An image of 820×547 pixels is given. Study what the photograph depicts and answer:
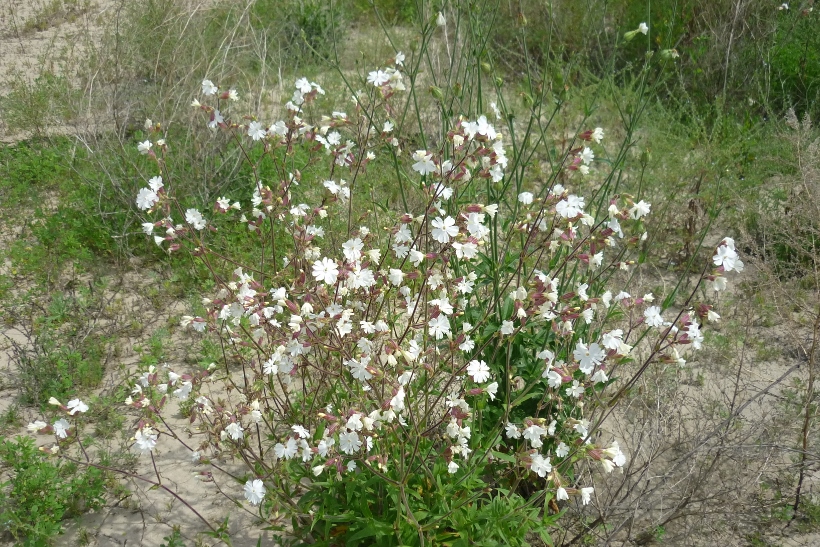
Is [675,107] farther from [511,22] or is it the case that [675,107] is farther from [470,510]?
[470,510]

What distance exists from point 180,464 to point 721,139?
15.2 ft

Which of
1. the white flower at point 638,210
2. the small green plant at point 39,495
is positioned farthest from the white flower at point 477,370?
the small green plant at point 39,495

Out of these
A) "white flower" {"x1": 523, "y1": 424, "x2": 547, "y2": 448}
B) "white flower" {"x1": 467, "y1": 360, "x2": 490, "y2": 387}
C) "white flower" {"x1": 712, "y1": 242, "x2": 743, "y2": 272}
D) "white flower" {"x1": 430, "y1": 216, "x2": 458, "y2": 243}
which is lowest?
"white flower" {"x1": 523, "y1": 424, "x2": 547, "y2": 448}

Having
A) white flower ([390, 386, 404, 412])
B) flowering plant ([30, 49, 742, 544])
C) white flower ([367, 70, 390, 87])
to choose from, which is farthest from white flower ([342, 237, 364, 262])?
white flower ([367, 70, 390, 87])

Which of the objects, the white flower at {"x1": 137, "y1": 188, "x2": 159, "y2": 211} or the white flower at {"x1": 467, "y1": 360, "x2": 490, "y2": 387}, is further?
the white flower at {"x1": 137, "y1": 188, "x2": 159, "y2": 211}

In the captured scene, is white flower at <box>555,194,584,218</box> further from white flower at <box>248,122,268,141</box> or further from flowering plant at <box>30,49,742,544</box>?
white flower at <box>248,122,268,141</box>

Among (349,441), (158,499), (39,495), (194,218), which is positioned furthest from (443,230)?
(39,495)

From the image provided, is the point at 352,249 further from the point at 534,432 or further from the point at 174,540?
the point at 174,540

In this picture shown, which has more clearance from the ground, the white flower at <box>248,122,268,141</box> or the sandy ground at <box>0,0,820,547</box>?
the white flower at <box>248,122,268,141</box>

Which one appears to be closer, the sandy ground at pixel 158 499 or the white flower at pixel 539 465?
the white flower at pixel 539 465

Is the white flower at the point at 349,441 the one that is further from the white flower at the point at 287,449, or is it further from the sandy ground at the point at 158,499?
the sandy ground at the point at 158,499

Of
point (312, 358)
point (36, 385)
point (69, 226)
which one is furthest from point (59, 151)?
point (312, 358)

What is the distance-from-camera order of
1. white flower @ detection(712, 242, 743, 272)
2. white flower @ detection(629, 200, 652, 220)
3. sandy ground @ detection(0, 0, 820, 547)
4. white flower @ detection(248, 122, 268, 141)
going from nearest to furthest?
1. white flower @ detection(712, 242, 743, 272)
2. white flower @ detection(629, 200, 652, 220)
3. white flower @ detection(248, 122, 268, 141)
4. sandy ground @ detection(0, 0, 820, 547)

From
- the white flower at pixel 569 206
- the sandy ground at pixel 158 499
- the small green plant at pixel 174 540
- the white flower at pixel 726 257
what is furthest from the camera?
the sandy ground at pixel 158 499
